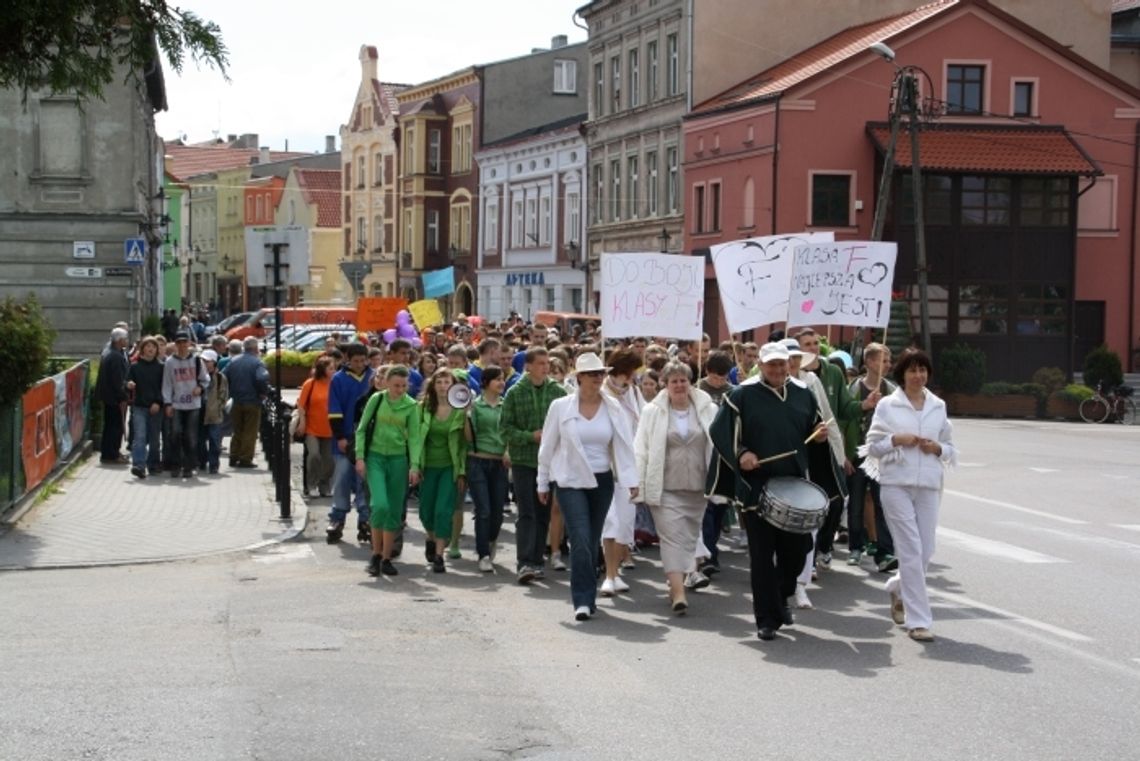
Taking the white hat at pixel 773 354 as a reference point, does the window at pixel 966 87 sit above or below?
above

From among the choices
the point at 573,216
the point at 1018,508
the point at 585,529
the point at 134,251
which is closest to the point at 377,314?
the point at 134,251

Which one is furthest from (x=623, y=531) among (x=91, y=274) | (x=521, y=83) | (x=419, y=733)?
(x=521, y=83)

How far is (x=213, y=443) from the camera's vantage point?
23188 mm

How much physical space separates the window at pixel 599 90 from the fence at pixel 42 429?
1561 inches

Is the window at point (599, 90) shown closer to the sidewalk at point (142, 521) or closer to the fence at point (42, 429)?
the fence at point (42, 429)

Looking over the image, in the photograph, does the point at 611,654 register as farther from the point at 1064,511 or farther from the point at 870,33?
the point at 870,33

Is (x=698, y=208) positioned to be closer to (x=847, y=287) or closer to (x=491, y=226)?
(x=491, y=226)

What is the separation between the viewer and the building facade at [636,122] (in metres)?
56.4

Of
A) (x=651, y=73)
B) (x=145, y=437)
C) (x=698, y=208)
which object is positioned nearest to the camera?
(x=145, y=437)

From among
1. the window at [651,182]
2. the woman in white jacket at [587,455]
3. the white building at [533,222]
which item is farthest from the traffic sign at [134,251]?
the white building at [533,222]

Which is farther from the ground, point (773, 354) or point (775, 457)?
point (773, 354)

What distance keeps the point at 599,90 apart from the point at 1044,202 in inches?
824

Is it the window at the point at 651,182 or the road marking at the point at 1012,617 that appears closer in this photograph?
the road marking at the point at 1012,617

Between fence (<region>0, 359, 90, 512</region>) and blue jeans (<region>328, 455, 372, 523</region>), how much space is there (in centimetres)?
315
